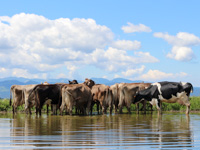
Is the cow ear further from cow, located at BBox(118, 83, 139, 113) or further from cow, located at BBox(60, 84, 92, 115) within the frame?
cow, located at BBox(60, 84, 92, 115)

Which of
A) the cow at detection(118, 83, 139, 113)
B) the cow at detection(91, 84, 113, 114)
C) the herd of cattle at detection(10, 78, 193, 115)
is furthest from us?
the cow at detection(118, 83, 139, 113)

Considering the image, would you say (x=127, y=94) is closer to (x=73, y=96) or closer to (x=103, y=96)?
(x=103, y=96)

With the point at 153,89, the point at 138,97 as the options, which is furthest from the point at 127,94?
the point at 153,89

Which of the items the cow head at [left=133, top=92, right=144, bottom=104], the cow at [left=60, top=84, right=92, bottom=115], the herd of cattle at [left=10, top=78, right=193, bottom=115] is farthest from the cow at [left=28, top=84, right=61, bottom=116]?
the cow head at [left=133, top=92, right=144, bottom=104]

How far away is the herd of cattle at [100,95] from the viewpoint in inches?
832

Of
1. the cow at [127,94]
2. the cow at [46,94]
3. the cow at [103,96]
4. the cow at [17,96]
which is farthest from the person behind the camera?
the cow at [17,96]

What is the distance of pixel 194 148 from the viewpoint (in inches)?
282

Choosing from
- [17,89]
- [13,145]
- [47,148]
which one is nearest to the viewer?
[47,148]

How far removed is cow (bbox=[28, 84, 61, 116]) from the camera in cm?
2202

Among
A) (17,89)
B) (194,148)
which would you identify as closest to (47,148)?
(194,148)

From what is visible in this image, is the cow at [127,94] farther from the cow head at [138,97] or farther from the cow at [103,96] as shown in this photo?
the cow at [103,96]

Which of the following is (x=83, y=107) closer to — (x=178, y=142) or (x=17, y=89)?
(x=17, y=89)

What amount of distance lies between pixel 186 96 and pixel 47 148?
52.6 feet

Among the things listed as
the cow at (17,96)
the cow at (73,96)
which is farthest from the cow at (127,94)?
the cow at (17,96)
